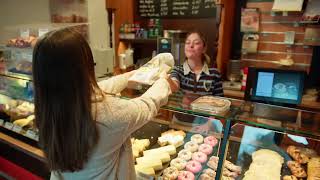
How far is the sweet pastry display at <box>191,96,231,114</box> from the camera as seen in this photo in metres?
1.45

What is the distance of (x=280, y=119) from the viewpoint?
4.61ft

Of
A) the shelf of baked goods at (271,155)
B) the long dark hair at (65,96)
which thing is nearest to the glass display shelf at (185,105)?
the shelf of baked goods at (271,155)

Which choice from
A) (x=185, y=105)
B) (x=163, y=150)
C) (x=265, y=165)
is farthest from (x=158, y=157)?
(x=265, y=165)

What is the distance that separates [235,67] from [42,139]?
9.63ft

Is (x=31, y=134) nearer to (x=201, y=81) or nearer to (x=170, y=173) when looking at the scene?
(x=170, y=173)

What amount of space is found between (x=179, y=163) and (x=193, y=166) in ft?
0.30

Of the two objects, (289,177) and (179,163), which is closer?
(289,177)

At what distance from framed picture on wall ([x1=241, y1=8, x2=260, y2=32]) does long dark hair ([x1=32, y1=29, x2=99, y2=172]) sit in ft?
9.66

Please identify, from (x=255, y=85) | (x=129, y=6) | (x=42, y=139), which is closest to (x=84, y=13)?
(x=129, y=6)

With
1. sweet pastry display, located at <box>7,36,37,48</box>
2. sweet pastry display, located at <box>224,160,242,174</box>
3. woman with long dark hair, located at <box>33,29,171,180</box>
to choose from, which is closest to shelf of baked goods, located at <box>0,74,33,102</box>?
sweet pastry display, located at <box>7,36,37,48</box>

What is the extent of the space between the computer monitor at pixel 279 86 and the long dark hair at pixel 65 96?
1504 millimetres

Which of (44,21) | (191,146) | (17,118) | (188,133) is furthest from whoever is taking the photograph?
(44,21)

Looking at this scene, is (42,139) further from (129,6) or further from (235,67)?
(129,6)

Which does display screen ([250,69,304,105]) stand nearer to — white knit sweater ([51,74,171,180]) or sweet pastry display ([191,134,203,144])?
sweet pastry display ([191,134,203,144])
